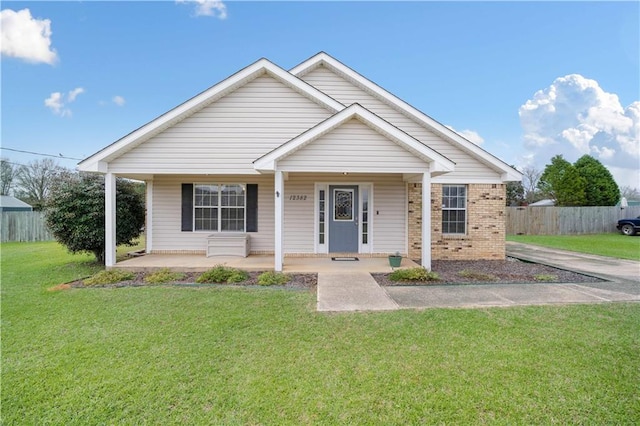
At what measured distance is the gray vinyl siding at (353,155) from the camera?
7.95 metres

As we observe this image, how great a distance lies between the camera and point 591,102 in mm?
25422

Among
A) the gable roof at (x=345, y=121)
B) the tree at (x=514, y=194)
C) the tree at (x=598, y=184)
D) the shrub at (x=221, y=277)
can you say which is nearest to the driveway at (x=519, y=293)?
the gable roof at (x=345, y=121)

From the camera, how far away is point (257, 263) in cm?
915

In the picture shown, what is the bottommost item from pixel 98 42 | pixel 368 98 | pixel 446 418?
pixel 446 418

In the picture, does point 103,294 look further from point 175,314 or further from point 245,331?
point 245,331

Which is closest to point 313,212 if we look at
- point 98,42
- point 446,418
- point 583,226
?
point 446,418

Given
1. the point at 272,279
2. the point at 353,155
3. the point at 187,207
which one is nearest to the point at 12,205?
the point at 187,207

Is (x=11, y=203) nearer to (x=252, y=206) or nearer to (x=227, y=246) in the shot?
(x=227, y=246)

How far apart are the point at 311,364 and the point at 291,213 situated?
23.5 ft

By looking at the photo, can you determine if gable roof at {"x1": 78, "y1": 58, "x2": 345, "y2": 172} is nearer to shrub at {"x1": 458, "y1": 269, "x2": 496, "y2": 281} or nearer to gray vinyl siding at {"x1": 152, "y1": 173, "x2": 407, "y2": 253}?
gray vinyl siding at {"x1": 152, "y1": 173, "x2": 407, "y2": 253}

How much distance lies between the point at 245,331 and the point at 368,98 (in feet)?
28.9

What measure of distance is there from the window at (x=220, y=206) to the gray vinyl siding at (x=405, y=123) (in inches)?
185

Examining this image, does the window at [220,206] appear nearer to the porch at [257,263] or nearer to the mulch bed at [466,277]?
the porch at [257,263]

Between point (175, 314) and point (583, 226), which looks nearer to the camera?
point (175, 314)
